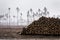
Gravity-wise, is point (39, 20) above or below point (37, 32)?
above

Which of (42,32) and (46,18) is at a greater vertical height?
(46,18)

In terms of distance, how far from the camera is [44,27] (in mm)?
37250

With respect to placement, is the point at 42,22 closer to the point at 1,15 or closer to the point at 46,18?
the point at 46,18

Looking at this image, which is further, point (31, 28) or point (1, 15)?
point (1, 15)

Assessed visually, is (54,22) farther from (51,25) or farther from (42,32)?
(42,32)

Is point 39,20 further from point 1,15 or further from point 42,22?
point 1,15

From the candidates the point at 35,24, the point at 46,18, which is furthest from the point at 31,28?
the point at 46,18

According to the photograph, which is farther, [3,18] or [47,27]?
[3,18]

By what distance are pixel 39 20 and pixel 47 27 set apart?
2.71 m

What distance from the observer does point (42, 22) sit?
38094 millimetres

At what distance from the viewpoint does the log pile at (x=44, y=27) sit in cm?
3675

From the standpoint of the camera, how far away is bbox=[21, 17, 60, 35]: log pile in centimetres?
3675

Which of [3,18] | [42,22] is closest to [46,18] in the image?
[42,22]

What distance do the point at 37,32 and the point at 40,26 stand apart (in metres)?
1.60
